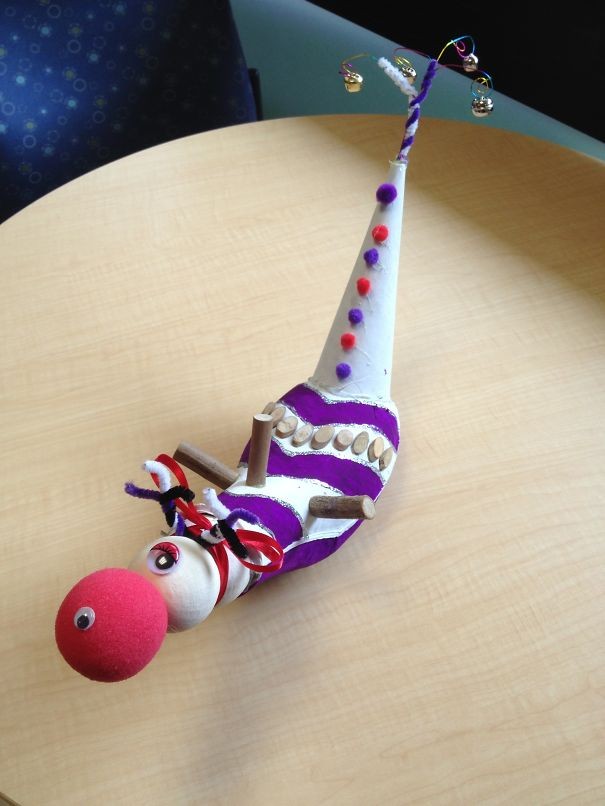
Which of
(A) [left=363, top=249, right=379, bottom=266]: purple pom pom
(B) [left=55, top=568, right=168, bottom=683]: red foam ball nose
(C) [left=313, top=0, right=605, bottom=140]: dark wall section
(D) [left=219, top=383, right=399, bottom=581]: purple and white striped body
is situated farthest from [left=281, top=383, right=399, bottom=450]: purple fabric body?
(C) [left=313, top=0, right=605, bottom=140]: dark wall section

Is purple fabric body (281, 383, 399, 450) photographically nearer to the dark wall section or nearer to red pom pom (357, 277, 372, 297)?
red pom pom (357, 277, 372, 297)

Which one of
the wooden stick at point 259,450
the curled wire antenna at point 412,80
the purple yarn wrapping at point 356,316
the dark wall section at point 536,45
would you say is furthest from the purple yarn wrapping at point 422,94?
the dark wall section at point 536,45

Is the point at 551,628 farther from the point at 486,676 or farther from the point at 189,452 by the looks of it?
the point at 189,452

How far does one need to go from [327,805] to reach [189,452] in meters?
0.26

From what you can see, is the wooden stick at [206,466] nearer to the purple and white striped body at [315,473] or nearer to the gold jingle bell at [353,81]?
the purple and white striped body at [315,473]

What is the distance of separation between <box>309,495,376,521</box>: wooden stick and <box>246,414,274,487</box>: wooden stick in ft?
0.14

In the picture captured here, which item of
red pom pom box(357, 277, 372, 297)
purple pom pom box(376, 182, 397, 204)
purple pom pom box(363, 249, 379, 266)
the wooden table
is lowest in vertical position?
the wooden table

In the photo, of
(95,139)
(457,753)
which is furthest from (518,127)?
(457,753)

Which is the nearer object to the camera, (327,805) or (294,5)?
(327,805)

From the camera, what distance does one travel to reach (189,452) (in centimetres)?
65

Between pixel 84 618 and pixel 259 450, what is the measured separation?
6.8 inches

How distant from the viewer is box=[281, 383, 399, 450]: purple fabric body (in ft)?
2.18

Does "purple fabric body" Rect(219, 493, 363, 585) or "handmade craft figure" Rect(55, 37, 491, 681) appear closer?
"handmade craft figure" Rect(55, 37, 491, 681)

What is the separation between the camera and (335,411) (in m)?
0.67
